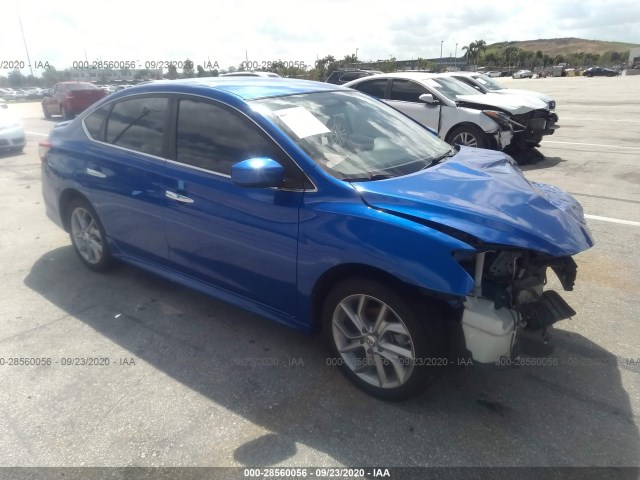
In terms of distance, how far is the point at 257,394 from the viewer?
2834 mm

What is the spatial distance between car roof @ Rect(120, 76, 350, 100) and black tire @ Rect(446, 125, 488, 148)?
530cm

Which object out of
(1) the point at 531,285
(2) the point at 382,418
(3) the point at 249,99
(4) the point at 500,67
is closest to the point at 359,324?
(2) the point at 382,418

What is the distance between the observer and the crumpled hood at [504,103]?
8.86 meters

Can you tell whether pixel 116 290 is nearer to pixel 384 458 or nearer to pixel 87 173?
pixel 87 173

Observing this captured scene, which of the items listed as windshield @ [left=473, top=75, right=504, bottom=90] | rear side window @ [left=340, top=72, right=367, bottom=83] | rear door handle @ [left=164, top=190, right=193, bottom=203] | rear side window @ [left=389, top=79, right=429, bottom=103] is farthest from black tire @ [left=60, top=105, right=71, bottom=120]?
rear door handle @ [left=164, top=190, right=193, bottom=203]

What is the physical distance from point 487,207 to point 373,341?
94cm

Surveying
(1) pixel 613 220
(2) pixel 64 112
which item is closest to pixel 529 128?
(1) pixel 613 220

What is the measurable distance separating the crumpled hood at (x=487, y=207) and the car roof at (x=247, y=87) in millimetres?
1073

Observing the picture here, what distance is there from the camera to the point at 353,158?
9.85 ft

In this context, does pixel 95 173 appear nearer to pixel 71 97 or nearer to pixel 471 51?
pixel 71 97

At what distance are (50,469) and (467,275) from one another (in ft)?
7.17

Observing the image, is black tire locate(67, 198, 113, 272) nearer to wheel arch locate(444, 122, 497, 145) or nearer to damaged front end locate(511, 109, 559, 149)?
wheel arch locate(444, 122, 497, 145)

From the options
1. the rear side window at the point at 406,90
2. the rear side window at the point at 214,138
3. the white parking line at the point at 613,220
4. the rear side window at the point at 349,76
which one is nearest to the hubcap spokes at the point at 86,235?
the rear side window at the point at 214,138

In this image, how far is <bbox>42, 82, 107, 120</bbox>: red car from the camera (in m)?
18.8
